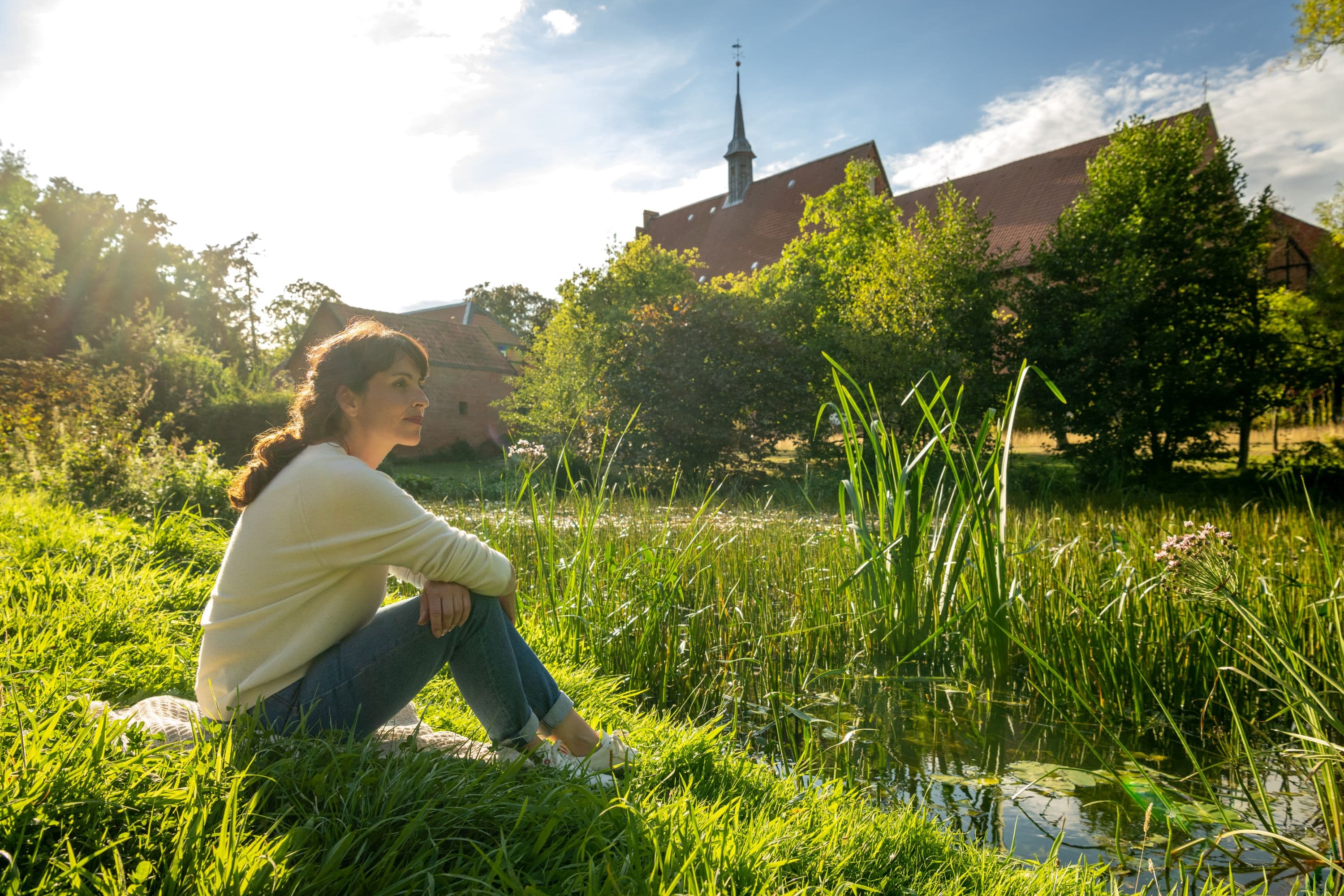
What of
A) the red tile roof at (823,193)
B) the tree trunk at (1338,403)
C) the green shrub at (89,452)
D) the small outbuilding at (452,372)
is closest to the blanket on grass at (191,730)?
the green shrub at (89,452)

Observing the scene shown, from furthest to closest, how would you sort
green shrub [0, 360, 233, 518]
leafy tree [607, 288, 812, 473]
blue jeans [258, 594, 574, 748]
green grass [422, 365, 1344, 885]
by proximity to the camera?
leafy tree [607, 288, 812, 473] → green shrub [0, 360, 233, 518] → green grass [422, 365, 1344, 885] → blue jeans [258, 594, 574, 748]

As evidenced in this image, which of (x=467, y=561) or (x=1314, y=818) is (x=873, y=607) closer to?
(x=1314, y=818)

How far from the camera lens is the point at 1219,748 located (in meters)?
2.71

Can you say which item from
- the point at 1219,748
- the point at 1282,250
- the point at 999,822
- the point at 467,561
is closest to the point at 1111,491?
the point at 1219,748

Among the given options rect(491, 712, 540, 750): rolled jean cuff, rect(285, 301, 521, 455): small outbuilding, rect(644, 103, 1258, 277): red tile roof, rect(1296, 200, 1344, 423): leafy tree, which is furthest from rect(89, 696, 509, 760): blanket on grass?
rect(285, 301, 521, 455): small outbuilding

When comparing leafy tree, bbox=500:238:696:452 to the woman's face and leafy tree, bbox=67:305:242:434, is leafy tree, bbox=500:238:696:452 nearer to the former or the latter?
leafy tree, bbox=67:305:242:434

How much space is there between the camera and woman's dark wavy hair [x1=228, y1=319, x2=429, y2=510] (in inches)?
74.1

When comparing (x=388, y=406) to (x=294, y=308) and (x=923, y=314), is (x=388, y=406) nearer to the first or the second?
(x=923, y=314)

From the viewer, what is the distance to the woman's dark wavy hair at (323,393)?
6.17ft

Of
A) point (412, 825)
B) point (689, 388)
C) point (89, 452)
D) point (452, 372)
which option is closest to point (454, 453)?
point (452, 372)

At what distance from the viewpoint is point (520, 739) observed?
1999 mm

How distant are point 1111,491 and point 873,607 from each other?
8.35 m

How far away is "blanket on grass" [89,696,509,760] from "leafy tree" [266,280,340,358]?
3706 cm

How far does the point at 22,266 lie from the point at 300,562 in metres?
24.6
